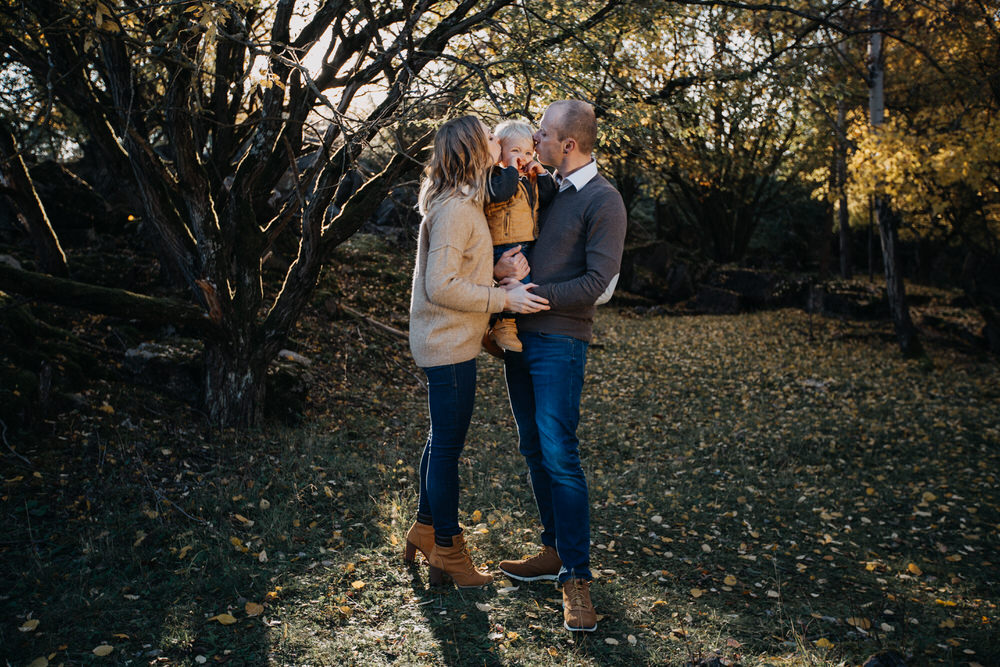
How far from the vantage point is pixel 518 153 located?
3.15 meters

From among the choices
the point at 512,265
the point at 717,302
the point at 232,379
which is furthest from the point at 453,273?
the point at 717,302

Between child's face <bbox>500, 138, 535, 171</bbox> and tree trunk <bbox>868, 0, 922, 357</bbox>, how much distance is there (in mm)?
10306

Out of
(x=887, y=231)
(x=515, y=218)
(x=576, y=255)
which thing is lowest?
(x=576, y=255)

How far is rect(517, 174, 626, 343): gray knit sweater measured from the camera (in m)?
3.05

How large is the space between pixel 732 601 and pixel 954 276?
23.2 metres

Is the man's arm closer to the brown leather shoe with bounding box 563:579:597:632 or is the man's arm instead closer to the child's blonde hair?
the child's blonde hair

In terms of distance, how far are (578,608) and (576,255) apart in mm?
1610

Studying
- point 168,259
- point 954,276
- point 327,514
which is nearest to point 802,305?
point 954,276

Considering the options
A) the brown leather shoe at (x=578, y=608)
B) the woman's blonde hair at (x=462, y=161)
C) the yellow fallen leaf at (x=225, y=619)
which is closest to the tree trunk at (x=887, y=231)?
the woman's blonde hair at (x=462, y=161)

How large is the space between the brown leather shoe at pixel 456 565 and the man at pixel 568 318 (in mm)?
509

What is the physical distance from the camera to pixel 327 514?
4.64 m

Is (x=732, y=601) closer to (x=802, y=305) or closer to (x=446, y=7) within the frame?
(x=446, y=7)

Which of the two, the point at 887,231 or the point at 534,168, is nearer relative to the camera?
the point at 534,168

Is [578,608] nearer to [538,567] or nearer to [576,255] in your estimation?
[538,567]
